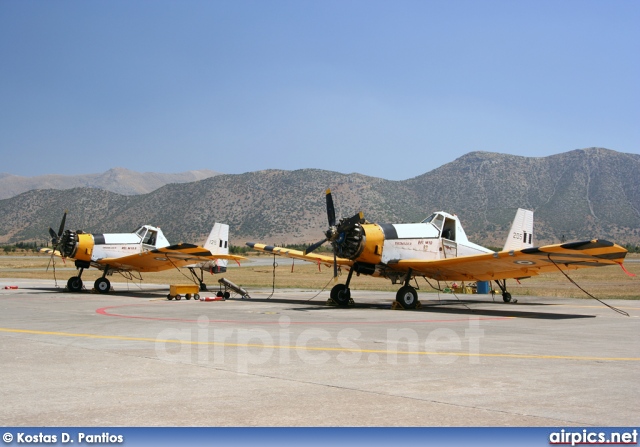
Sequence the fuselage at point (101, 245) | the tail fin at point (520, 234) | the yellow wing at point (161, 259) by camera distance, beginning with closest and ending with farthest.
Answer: the tail fin at point (520, 234) < the yellow wing at point (161, 259) < the fuselage at point (101, 245)

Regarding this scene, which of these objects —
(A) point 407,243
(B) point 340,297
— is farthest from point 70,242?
(A) point 407,243

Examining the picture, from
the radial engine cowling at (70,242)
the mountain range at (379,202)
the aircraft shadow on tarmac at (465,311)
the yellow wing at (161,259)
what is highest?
the mountain range at (379,202)

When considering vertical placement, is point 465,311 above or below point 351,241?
below

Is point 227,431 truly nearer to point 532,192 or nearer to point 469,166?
point 532,192

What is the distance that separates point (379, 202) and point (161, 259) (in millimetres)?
133180

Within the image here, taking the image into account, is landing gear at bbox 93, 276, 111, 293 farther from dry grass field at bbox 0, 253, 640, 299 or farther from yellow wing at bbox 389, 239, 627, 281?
yellow wing at bbox 389, 239, 627, 281

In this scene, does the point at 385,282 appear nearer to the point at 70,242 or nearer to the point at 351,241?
the point at 70,242

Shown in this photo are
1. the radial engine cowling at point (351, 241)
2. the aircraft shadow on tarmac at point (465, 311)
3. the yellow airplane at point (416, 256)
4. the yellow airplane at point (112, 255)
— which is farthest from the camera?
the yellow airplane at point (112, 255)

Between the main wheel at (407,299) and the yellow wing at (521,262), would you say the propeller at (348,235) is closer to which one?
the yellow wing at (521,262)

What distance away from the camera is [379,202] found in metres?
165

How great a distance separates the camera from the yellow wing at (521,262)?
1928 cm

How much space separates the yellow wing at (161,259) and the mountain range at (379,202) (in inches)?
4499

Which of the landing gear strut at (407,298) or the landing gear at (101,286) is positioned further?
the landing gear at (101,286)

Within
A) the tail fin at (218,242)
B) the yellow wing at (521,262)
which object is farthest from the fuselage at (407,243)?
the tail fin at (218,242)
